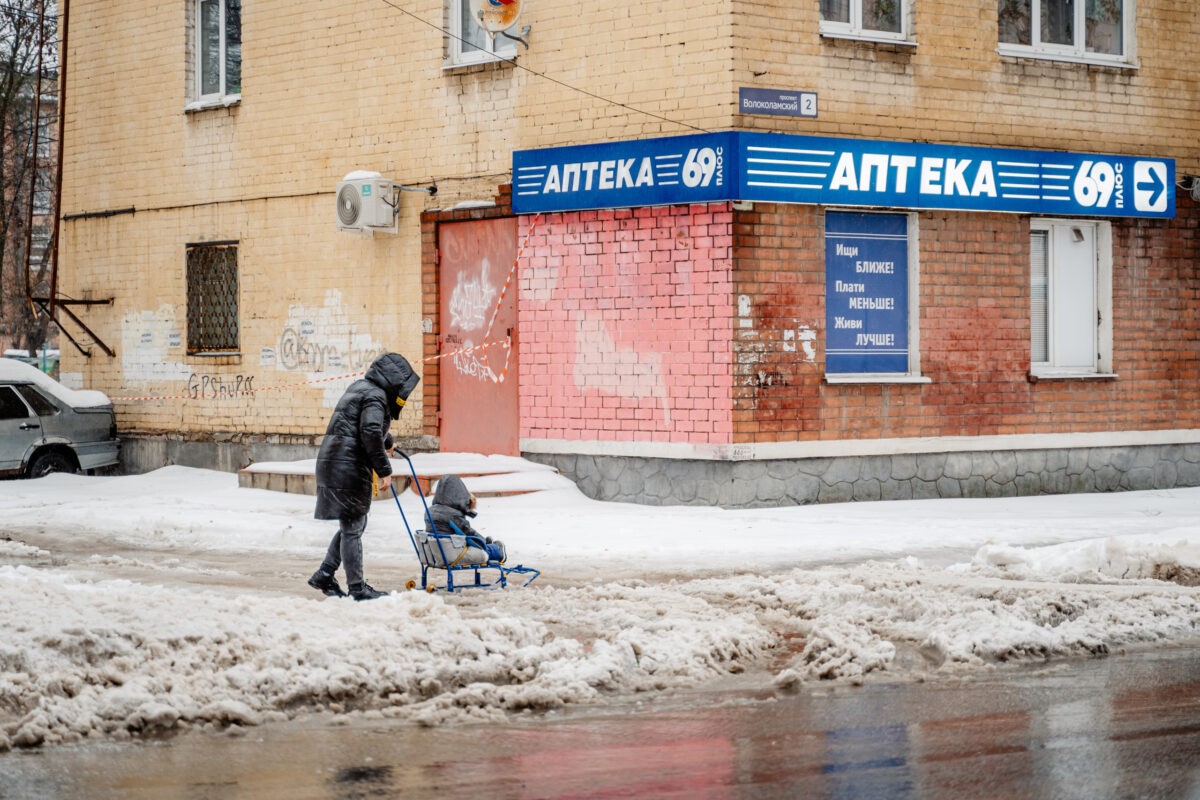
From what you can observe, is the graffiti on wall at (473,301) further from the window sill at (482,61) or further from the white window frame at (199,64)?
the white window frame at (199,64)

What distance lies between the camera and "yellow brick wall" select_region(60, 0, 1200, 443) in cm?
1584

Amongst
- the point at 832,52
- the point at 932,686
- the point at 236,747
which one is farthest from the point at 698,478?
the point at 236,747

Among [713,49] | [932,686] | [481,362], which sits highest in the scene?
[713,49]

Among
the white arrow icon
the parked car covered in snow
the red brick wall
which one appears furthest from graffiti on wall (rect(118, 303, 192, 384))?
the white arrow icon

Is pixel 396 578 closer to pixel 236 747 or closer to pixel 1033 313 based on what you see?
pixel 236 747

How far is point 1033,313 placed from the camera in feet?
56.7

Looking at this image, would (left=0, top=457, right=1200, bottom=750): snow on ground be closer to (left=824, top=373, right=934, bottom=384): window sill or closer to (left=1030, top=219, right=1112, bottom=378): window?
(left=824, top=373, right=934, bottom=384): window sill

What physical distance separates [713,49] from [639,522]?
4518 mm

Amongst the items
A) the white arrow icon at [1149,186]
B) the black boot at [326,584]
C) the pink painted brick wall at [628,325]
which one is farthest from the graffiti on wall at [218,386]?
the white arrow icon at [1149,186]

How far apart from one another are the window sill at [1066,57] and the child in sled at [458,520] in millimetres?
9157

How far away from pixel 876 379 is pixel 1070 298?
2741 mm

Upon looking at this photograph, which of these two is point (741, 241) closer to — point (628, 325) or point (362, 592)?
point (628, 325)

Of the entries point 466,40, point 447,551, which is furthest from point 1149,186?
point 447,551

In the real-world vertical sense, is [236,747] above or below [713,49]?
below
